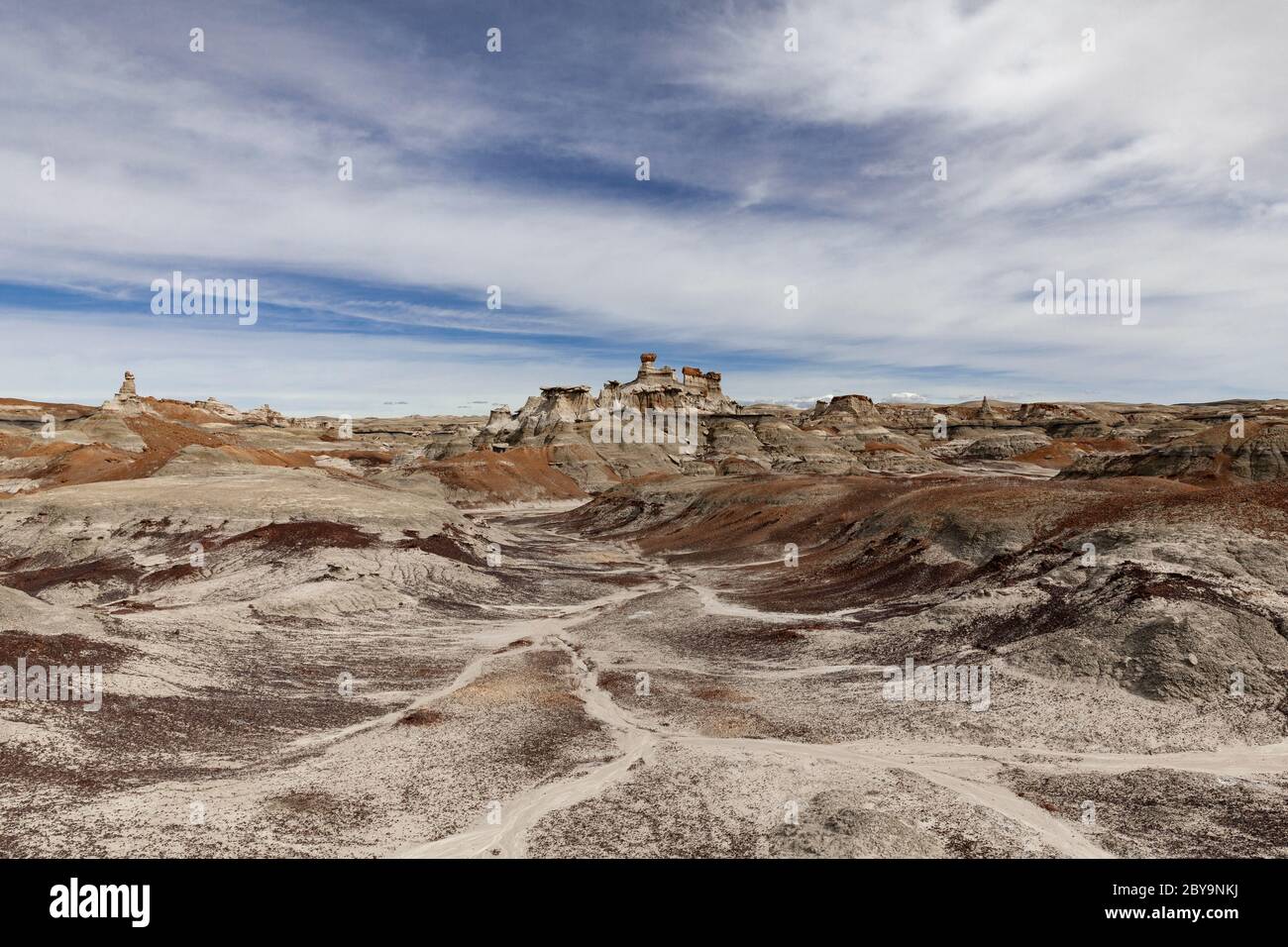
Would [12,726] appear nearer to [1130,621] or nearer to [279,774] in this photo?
[279,774]

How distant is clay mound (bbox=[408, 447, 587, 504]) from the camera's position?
108 m

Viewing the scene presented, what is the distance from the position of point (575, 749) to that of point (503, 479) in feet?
313

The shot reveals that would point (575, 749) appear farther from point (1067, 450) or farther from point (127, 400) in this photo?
point (127, 400)

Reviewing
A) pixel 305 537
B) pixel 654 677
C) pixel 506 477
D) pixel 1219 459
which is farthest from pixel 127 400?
pixel 1219 459

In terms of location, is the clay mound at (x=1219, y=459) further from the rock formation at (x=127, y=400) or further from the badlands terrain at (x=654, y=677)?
the rock formation at (x=127, y=400)

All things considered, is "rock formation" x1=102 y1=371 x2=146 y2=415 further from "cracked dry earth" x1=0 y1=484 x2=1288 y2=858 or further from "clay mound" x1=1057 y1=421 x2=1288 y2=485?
"clay mound" x1=1057 y1=421 x2=1288 y2=485

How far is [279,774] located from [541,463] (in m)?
108

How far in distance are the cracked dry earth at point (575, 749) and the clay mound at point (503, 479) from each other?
6896 centimetres

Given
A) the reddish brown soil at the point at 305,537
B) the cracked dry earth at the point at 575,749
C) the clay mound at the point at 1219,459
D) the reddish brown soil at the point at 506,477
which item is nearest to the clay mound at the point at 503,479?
the reddish brown soil at the point at 506,477

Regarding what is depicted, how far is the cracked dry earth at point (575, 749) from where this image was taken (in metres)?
14.2

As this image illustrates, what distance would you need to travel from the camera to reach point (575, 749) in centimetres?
2016

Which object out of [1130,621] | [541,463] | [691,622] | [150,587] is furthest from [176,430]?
[1130,621]

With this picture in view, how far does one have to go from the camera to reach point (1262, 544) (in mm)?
29750
